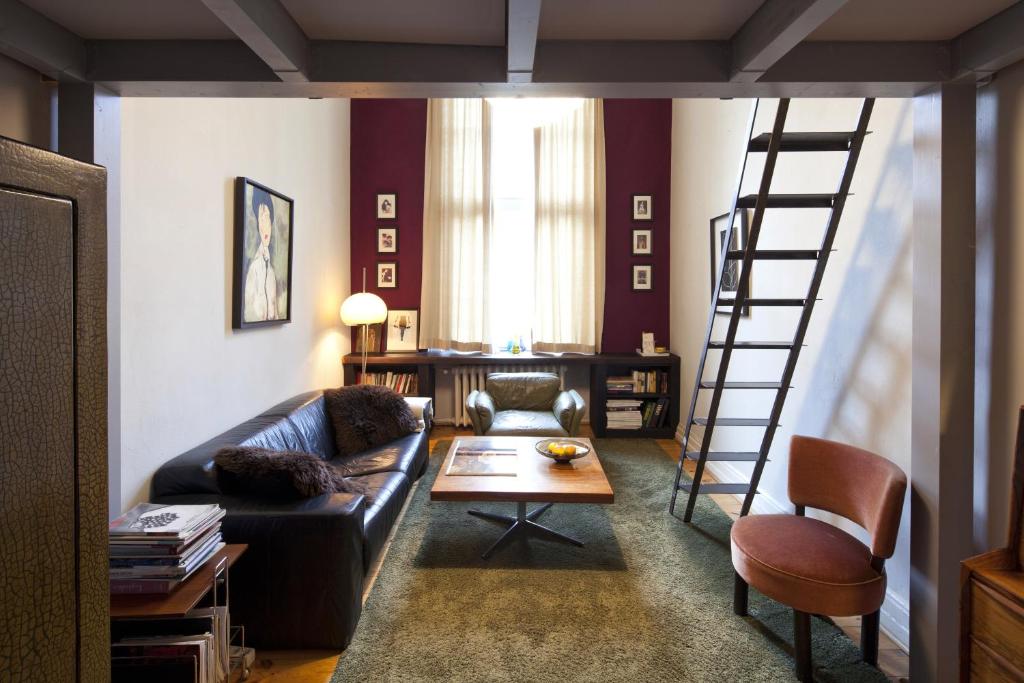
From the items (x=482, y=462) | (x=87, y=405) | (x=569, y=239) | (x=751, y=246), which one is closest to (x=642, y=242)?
(x=569, y=239)

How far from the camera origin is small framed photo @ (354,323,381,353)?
5372 millimetres

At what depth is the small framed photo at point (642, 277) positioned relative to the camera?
5.53 m

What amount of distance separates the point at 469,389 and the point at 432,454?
0.99 meters

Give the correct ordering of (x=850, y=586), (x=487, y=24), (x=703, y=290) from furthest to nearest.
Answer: (x=703, y=290) → (x=850, y=586) → (x=487, y=24)

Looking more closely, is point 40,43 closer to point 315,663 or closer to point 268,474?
point 268,474

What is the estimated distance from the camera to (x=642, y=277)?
18.2ft

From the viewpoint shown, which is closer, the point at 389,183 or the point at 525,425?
the point at 525,425

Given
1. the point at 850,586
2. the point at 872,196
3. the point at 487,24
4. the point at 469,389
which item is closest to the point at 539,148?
the point at 469,389

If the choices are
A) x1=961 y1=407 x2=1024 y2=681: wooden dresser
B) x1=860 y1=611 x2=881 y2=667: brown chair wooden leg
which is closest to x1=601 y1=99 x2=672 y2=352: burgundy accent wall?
x1=860 y1=611 x2=881 y2=667: brown chair wooden leg

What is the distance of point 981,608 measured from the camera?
1.36 m

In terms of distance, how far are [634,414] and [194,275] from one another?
3.88m

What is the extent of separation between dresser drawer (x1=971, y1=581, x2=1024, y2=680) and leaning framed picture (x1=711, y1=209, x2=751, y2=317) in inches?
93.5

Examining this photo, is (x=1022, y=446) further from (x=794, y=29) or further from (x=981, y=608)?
(x=794, y=29)

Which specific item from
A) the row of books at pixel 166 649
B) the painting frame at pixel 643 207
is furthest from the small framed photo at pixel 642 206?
the row of books at pixel 166 649
